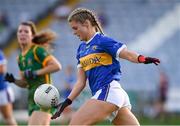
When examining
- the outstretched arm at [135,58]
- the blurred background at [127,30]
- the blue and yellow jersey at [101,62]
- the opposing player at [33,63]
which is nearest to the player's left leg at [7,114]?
the opposing player at [33,63]

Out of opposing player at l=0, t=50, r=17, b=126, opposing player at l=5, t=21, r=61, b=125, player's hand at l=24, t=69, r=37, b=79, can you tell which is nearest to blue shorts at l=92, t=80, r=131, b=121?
opposing player at l=5, t=21, r=61, b=125

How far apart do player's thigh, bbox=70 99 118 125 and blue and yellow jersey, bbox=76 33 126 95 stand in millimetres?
268

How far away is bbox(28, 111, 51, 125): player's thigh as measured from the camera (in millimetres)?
9848

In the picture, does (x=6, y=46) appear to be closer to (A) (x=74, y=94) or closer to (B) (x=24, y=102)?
(B) (x=24, y=102)

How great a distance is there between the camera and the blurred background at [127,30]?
24.9 meters

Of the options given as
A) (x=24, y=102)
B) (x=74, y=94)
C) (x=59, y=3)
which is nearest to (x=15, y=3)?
(x=59, y=3)

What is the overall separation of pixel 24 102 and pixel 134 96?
3.54 meters

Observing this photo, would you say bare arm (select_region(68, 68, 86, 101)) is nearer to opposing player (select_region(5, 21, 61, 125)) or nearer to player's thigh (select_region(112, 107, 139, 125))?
player's thigh (select_region(112, 107, 139, 125))

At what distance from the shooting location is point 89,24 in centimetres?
833

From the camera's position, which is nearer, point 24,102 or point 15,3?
point 24,102

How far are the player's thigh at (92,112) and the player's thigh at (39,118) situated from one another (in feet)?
6.52

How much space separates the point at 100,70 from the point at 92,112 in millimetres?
582

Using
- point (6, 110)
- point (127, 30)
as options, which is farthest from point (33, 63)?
point (127, 30)

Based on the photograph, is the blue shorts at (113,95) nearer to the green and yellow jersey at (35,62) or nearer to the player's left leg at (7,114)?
the green and yellow jersey at (35,62)
